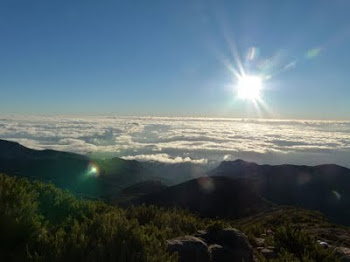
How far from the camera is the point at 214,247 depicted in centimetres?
1439

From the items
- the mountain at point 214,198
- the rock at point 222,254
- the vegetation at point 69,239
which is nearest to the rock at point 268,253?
the rock at point 222,254

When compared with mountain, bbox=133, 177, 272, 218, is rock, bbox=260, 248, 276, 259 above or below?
above

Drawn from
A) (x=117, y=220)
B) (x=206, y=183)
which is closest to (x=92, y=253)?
(x=117, y=220)

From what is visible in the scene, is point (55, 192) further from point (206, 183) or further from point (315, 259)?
point (206, 183)

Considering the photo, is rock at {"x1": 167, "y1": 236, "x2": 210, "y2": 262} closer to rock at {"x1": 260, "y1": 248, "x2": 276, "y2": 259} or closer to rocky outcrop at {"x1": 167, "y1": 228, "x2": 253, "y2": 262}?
rocky outcrop at {"x1": 167, "y1": 228, "x2": 253, "y2": 262}

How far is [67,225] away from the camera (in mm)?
15180

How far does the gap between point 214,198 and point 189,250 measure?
13650 cm

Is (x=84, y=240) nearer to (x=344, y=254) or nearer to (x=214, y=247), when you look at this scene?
(x=214, y=247)

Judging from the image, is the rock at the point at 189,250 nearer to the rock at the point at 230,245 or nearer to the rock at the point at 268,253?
the rock at the point at 230,245

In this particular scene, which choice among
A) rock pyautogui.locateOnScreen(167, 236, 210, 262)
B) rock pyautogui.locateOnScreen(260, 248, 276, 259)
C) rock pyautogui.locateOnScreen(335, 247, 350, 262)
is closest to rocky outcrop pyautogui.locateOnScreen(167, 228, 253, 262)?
rock pyautogui.locateOnScreen(167, 236, 210, 262)

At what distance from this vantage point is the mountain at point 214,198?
5315 inches

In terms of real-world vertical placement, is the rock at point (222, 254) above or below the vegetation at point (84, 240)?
below

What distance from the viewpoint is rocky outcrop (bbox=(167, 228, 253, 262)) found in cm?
1317

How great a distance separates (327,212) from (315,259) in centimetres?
17054
